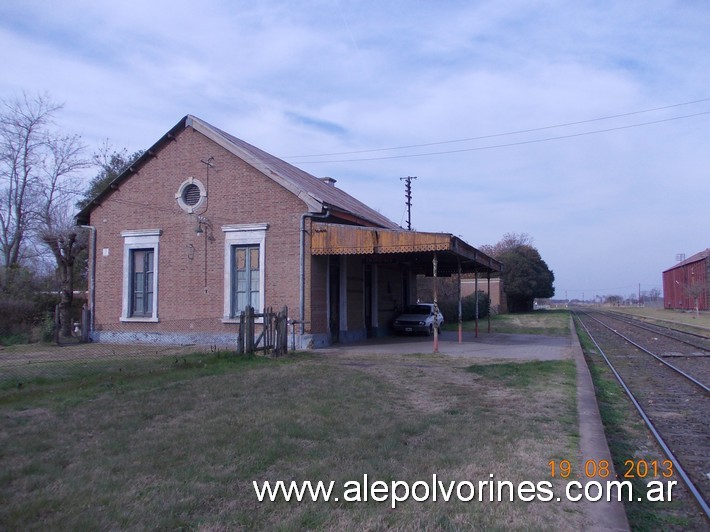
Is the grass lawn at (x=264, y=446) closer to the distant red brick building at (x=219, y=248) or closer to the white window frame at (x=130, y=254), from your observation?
the distant red brick building at (x=219, y=248)

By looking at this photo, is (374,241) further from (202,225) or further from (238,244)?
(202,225)

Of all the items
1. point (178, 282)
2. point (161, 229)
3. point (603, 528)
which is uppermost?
point (161, 229)

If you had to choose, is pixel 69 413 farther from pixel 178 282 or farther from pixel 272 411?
pixel 178 282

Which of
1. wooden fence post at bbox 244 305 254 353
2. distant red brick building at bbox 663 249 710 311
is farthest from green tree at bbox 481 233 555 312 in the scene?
wooden fence post at bbox 244 305 254 353

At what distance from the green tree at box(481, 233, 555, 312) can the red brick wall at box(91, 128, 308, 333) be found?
48.7 meters

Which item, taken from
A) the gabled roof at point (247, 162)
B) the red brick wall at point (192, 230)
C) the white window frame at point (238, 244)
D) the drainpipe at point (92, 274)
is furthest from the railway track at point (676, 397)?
the drainpipe at point (92, 274)

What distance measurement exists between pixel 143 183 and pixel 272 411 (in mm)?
15089

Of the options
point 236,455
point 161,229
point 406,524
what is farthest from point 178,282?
point 406,524

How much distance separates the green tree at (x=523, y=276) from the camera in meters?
65.3

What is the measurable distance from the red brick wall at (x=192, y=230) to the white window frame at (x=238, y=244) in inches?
6.8

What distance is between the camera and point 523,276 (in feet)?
215

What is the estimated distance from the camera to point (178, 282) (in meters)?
19.9

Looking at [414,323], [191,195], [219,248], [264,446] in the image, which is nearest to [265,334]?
[219,248]

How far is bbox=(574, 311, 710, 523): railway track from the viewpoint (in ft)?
21.9
